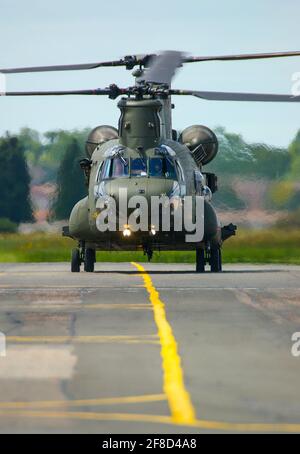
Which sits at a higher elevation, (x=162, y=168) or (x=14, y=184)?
(x=14, y=184)

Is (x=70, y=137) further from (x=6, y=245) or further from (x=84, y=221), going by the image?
(x=84, y=221)

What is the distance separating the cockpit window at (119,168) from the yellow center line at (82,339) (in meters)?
18.4

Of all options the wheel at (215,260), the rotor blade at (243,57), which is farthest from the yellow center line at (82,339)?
the wheel at (215,260)

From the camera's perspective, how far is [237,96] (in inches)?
1358

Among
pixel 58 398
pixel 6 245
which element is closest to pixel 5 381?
pixel 58 398

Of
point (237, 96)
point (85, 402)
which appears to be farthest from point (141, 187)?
point (85, 402)

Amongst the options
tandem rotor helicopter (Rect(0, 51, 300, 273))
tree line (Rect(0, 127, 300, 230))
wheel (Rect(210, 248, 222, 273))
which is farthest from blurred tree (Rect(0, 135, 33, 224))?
wheel (Rect(210, 248, 222, 273))

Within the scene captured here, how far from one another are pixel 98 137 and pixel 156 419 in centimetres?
2945

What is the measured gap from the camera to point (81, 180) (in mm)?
48281

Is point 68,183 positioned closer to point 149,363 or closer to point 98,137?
point 98,137

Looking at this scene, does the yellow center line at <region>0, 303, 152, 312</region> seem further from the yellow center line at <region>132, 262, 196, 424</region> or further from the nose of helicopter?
the nose of helicopter

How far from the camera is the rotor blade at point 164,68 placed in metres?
35.1

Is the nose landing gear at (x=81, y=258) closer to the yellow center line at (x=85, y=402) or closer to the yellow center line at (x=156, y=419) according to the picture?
the yellow center line at (x=85, y=402)

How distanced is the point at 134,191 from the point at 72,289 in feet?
23.9
